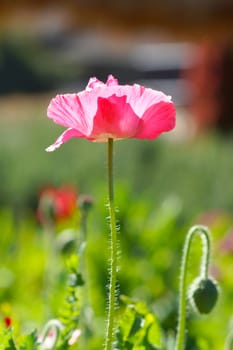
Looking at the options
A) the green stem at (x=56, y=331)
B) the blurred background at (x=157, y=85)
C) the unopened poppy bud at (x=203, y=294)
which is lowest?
the green stem at (x=56, y=331)

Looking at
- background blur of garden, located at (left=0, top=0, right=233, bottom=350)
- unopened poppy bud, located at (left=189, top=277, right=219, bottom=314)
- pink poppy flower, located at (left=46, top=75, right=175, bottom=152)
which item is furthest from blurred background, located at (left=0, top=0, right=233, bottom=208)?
pink poppy flower, located at (left=46, top=75, right=175, bottom=152)

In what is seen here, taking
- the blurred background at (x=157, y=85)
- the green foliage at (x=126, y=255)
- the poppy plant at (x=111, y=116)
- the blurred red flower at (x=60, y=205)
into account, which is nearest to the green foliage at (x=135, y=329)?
the green foliage at (x=126, y=255)

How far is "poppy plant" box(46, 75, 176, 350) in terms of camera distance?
110 cm

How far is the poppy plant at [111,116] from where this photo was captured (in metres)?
1.10

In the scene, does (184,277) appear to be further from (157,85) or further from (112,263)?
(157,85)

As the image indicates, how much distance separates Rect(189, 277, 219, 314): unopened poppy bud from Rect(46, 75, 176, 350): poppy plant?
0.27m

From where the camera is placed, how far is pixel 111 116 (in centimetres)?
112

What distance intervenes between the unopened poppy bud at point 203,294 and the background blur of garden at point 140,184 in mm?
105

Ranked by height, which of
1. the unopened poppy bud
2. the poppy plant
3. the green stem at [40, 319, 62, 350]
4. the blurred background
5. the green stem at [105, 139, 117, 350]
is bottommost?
the green stem at [40, 319, 62, 350]

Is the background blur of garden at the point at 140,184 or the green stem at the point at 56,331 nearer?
the green stem at the point at 56,331

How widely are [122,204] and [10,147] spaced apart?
4.57 metres

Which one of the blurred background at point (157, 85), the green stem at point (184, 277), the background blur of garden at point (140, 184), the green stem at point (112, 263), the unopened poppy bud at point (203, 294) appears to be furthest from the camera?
the blurred background at point (157, 85)

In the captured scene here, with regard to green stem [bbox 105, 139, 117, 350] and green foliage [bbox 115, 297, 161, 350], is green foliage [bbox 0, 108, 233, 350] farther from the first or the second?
green stem [bbox 105, 139, 117, 350]

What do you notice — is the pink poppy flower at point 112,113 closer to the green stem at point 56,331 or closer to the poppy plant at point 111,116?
the poppy plant at point 111,116
